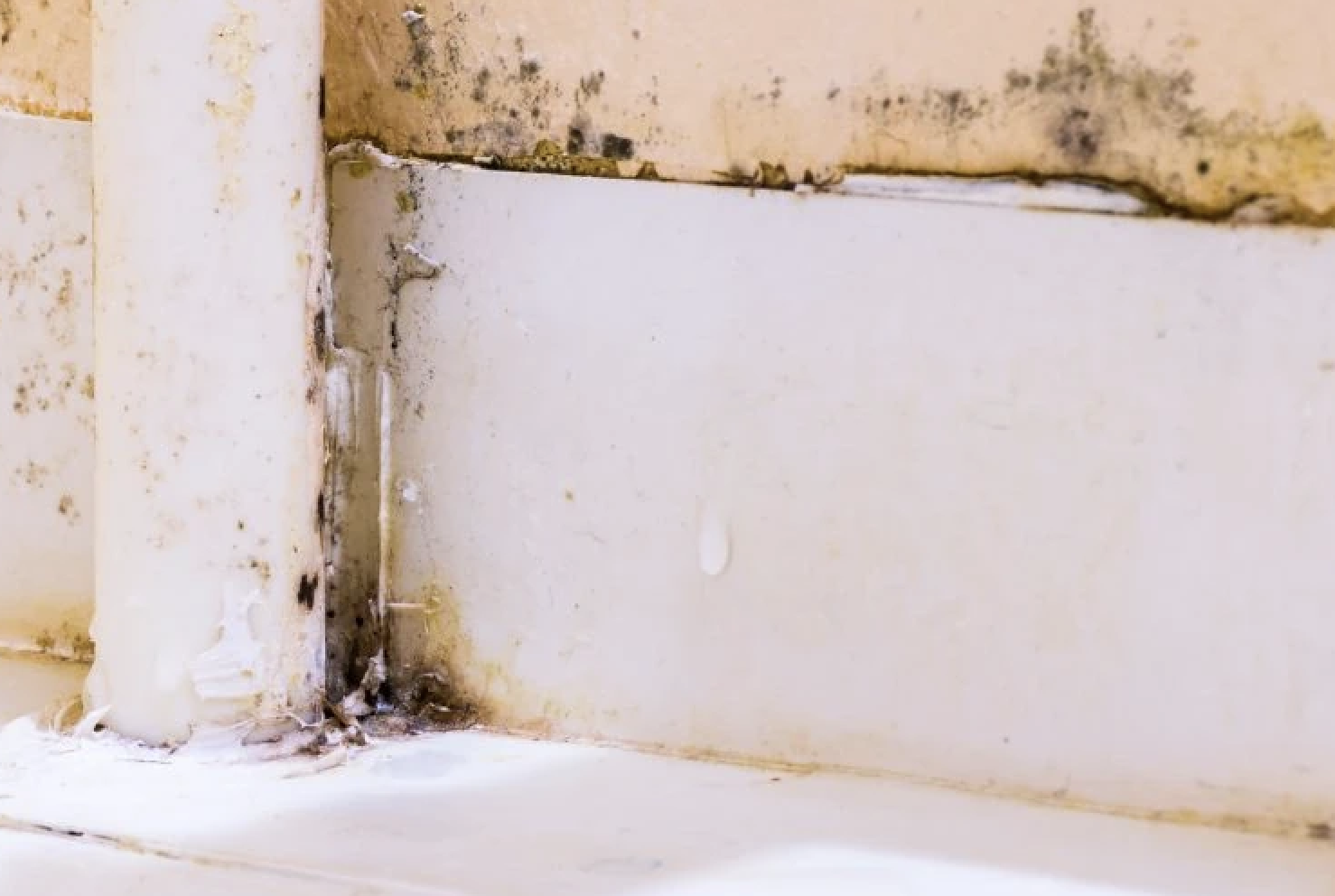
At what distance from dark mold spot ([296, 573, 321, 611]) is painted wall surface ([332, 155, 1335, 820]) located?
9cm

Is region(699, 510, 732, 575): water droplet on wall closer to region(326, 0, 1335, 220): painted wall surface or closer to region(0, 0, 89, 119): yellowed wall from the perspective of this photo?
region(326, 0, 1335, 220): painted wall surface

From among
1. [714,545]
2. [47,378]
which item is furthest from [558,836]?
[47,378]

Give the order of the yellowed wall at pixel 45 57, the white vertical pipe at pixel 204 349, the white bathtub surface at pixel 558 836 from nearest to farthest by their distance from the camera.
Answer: the white bathtub surface at pixel 558 836, the white vertical pipe at pixel 204 349, the yellowed wall at pixel 45 57

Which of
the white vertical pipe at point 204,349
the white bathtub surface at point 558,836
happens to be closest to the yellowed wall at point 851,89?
the white vertical pipe at point 204,349

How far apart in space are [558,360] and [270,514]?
0.25 metres

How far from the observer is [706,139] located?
3.62 ft

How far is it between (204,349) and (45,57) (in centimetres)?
39

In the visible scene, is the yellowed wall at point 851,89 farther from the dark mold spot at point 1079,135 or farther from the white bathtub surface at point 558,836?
the white bathtub surface at point 558,836

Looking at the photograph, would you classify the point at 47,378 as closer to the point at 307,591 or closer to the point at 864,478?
the point at 307,591

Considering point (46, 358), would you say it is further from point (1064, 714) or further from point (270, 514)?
point (1064, 714)

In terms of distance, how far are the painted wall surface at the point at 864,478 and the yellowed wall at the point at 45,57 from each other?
283 millimetres

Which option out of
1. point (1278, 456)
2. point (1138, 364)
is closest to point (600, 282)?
point (1138, 364)

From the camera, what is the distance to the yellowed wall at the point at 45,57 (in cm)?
125

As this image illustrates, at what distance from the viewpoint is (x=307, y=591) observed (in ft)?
3.69
